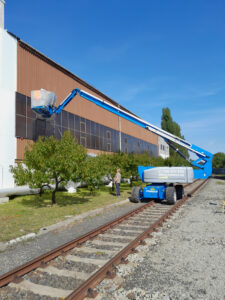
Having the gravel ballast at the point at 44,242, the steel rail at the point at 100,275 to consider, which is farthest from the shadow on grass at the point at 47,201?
the steel rail at the point at 100,275

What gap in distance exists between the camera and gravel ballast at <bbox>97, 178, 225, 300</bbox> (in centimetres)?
412

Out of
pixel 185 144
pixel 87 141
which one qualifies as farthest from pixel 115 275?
pixel 87 141

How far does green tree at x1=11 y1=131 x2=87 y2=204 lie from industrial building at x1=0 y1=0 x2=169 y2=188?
574 centimetres

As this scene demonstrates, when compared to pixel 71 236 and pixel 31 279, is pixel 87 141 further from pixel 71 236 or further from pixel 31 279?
A: pixel 31 279

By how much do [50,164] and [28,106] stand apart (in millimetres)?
9732

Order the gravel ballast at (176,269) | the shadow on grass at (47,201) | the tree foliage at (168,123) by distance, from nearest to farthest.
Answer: the gravel ballast at (176,269) → the shadow on grass at (47,201) → the tree foliage at (168,123)

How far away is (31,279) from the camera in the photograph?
4.67m

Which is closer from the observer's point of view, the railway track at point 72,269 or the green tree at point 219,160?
the railway track at point 72,269

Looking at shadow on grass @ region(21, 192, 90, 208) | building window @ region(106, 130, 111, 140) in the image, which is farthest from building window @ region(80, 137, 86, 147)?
shadow on grass @ region(21, 192, 90, 208)

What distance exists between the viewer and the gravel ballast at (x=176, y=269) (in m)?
4.12

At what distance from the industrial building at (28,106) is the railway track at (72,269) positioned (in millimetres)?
12215

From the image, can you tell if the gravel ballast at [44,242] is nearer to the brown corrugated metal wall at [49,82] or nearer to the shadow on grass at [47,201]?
the shadow on grass at [47,201]

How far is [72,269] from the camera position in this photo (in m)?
5.11

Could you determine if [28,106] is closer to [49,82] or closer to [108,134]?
[49,82]
